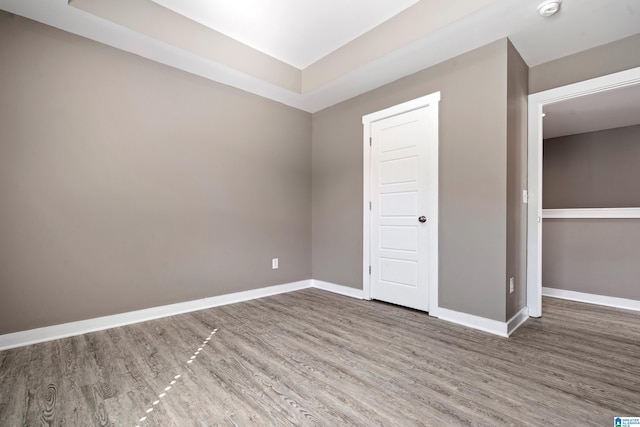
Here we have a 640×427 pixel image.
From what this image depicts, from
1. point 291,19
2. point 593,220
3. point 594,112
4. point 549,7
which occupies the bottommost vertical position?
point 593,220

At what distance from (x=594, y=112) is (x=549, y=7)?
5.78 feet

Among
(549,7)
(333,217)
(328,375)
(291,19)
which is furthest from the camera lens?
(333,217)

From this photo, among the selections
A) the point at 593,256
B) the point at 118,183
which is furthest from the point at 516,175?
the point at 118,183

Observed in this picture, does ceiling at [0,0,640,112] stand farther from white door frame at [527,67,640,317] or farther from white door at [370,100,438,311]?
white door at [370,100,438,311]

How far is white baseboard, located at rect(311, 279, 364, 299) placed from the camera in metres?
3.63

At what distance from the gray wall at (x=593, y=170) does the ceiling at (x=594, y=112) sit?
0.51 feet

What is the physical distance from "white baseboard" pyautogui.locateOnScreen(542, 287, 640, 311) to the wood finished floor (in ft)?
2.03

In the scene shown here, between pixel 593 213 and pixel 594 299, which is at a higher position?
pixel 593 213

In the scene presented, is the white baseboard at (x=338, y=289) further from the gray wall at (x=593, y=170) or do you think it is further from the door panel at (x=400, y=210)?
the gray wall at (x=593, y=170)

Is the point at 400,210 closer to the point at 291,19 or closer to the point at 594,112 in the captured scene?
the point at 291,19

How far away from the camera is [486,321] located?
8.36 ft

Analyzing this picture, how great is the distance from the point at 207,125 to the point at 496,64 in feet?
9.45

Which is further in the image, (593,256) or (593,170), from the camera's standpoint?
(593,170)

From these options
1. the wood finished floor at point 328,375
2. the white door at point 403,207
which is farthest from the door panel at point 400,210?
the wood finished floor at point 328,375
